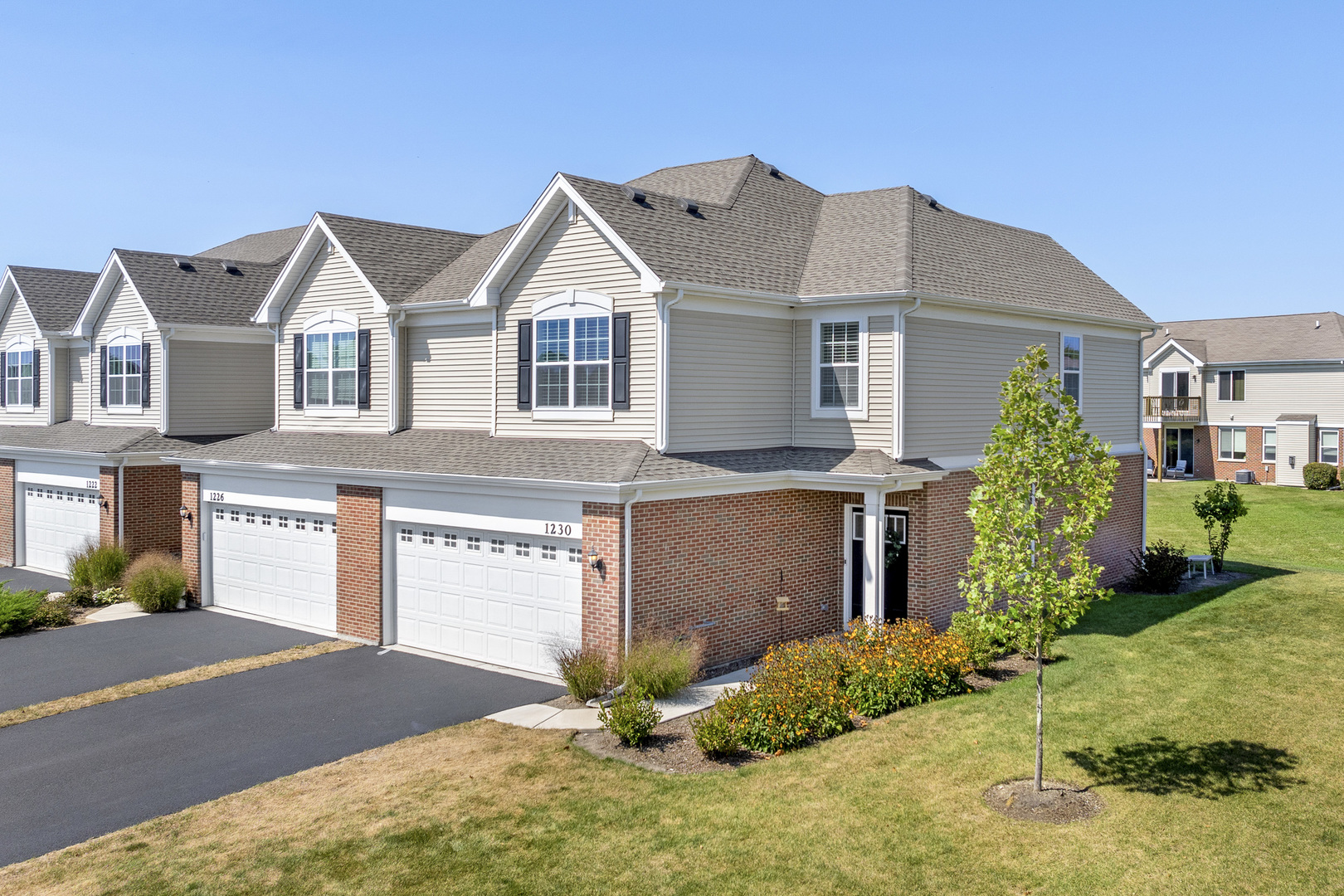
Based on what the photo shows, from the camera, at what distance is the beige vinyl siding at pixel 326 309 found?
70.7 ft

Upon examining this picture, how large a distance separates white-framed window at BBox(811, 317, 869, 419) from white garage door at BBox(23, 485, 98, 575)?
19.6m

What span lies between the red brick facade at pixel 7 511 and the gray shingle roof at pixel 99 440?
79cm

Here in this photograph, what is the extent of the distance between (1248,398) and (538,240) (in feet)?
149

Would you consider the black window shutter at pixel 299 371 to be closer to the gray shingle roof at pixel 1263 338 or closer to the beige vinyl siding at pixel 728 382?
the beige vinyl siding at pixel 728 382

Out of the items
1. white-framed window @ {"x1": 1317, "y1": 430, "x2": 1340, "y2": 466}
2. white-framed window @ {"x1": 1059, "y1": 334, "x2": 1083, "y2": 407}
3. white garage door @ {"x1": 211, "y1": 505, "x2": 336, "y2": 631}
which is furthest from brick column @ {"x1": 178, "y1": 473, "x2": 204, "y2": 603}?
white-framed window @ {"x1": 1317, "y1": 430, "x2": 1340, "y2": 466}

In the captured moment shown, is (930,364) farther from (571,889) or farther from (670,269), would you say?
(571,889)

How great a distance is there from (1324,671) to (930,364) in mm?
7862

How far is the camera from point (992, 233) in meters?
23.5

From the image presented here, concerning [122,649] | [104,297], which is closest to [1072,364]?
[122,649]

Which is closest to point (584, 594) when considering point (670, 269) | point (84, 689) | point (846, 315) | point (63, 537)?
point (670, 269)

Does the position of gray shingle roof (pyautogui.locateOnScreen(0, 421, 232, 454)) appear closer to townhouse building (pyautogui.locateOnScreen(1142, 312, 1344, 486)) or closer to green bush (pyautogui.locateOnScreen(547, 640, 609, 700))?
green bush (pyautogui.locateOnScreen(547, 640, 609, 700))

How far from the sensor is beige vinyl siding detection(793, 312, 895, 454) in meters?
17.6

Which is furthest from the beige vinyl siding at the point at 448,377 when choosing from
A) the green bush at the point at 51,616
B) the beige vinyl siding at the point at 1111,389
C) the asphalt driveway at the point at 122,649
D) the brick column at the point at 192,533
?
the beige vinyl siding at the point at 1111,389

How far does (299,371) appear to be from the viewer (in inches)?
918
